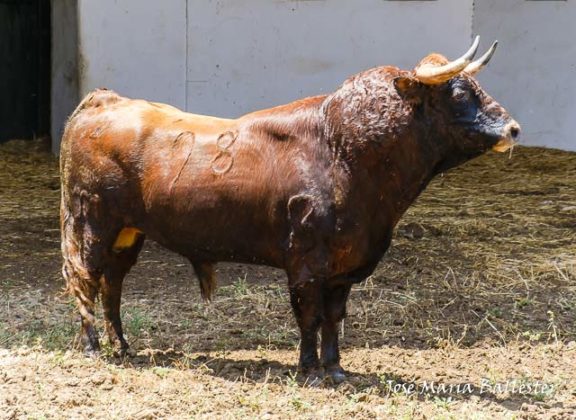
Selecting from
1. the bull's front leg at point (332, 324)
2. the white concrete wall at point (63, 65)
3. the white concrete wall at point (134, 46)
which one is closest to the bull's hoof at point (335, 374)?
the bull's front leg at point (332, 324)

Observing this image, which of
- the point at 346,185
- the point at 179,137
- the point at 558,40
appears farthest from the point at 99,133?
the point at 558,40

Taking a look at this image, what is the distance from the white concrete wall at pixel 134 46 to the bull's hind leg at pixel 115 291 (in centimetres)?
465

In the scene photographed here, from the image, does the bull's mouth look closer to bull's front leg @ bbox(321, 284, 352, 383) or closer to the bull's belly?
bull's front leg @ bbox(321, 284, 352, 383)

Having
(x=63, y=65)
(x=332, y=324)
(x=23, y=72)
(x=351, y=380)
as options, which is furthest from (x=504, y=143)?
(x=23, y=72)

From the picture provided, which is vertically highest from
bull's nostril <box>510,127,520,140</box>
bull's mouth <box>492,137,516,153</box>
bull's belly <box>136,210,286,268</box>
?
bull's nostril <box>510,127,520,140</box>

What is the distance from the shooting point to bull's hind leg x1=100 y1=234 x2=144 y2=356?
7074 millimetres

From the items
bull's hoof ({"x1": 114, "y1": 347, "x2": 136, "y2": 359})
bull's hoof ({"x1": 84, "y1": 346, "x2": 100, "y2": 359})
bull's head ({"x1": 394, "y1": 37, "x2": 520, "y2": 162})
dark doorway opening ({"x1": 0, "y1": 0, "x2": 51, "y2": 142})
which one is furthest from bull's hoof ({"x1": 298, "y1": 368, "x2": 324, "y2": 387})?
dark doorway opening ({"x1": 0, "y1": 0, "x2": 51, "y2": 142})

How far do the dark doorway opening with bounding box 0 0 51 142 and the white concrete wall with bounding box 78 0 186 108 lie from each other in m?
3.29

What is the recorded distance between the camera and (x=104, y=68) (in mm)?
11469

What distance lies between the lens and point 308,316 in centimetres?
643

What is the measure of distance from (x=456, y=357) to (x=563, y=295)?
170 centimetres

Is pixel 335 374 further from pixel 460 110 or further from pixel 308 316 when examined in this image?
pixel 460 110

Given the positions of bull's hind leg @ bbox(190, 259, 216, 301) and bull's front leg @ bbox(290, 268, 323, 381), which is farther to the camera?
bull's hind leg @ bbox(190, 259, 216, 301)

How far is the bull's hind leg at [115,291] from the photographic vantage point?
7074 millimetres
